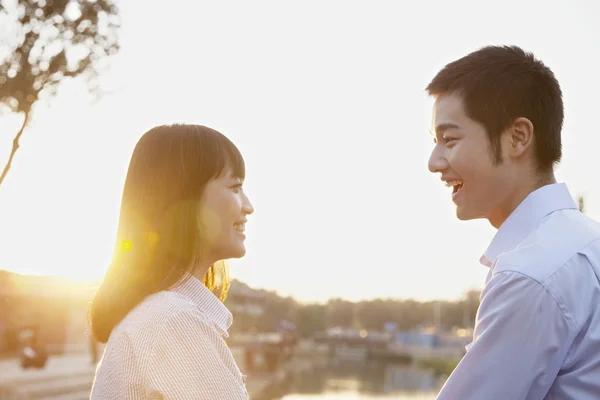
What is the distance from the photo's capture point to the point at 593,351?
1.32m

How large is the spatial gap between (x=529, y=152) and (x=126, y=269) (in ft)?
3.05

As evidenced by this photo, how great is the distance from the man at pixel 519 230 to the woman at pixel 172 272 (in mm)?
471

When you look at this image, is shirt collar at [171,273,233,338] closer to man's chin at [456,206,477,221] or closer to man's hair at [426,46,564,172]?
man's chin at [456,206,477,221]

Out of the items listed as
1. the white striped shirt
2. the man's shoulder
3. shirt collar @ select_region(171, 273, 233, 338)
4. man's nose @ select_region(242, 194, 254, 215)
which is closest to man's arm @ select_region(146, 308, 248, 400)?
the white striped shirt

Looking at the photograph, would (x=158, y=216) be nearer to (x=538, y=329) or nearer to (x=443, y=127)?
(x=443, y=127)

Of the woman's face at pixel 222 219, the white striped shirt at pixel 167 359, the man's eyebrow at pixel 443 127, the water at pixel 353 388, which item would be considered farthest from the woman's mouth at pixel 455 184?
the water at pixel 353 388

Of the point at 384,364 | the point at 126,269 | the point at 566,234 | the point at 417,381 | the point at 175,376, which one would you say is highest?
the point at 566,234

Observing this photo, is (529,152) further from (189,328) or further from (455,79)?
(189,328)

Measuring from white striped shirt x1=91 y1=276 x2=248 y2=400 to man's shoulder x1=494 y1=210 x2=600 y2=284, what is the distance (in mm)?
562

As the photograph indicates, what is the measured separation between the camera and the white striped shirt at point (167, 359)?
1.39 meters

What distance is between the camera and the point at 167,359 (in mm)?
Answer: 1400

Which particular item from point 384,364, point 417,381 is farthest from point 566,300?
point 384,364

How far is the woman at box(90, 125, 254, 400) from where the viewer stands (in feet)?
4.61

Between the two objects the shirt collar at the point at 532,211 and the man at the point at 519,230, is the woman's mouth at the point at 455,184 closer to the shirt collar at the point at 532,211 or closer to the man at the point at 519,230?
the man at the point at 519,230
